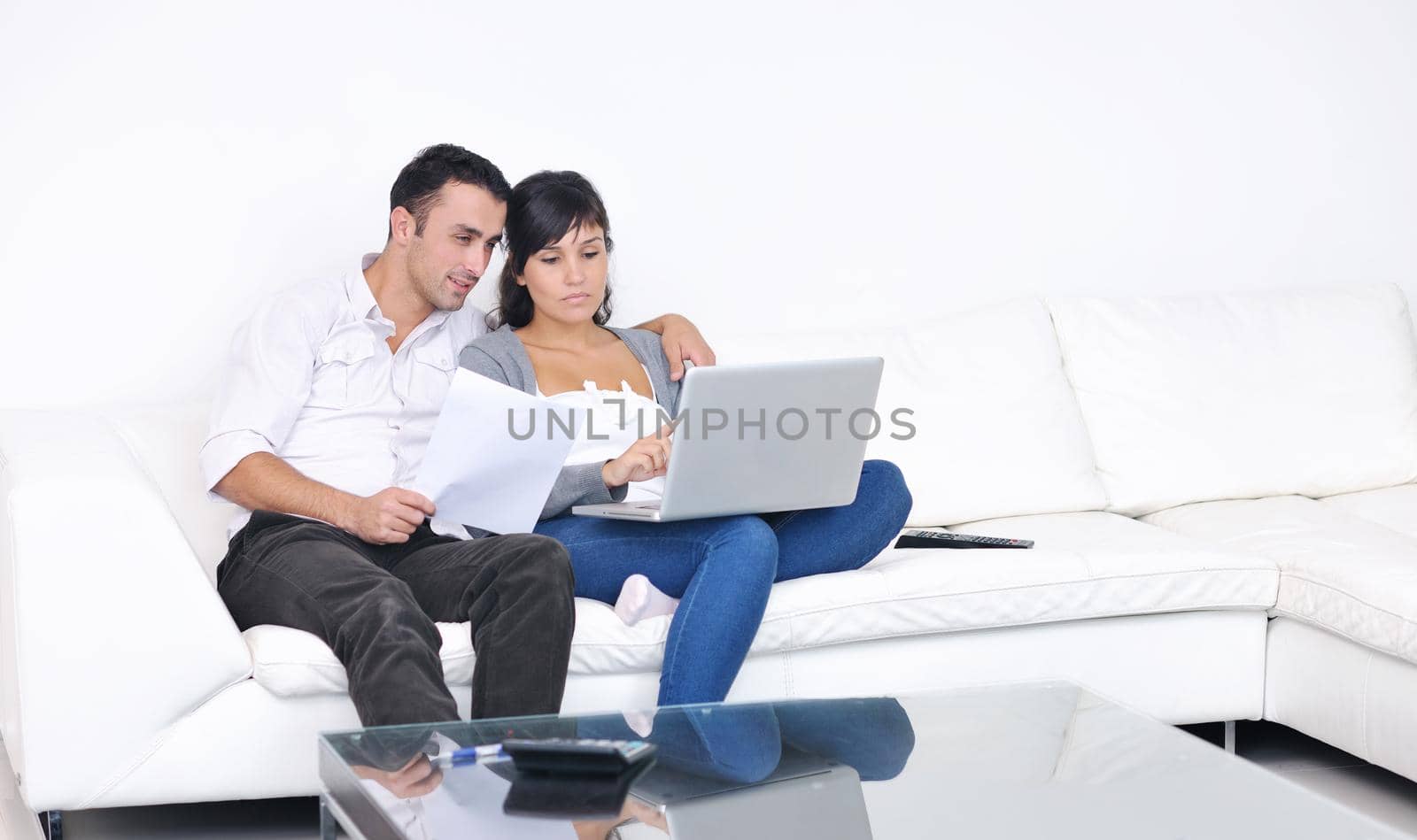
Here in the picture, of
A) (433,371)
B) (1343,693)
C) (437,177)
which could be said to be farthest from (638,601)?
(1343,693)

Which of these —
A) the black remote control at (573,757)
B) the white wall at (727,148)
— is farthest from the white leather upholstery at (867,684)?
the white wall at (727,148)

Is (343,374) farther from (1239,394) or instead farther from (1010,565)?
(1239,394)

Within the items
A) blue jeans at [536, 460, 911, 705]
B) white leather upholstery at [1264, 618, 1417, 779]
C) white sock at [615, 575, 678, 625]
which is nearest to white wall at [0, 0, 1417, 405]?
blue jeans at [536, 460, 911, 705]

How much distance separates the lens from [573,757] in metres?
1.33

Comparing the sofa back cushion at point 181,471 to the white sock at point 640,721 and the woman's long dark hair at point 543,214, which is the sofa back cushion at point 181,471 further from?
the white sock at point 640,721

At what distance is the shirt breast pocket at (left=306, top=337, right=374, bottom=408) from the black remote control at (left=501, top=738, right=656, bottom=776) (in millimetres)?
1080

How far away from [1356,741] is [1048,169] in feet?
5.03

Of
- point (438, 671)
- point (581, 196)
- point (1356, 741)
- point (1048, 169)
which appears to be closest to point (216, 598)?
point (438, 671)

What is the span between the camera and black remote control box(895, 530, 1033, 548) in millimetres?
2344

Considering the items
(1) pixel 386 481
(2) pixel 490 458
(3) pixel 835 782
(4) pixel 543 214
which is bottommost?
(3) pixel 835 782

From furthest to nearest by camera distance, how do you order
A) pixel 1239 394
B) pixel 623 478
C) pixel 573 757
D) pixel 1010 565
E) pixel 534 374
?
pixel 1239 394
pixel 534 374
pixel 1010 565
pixel 623 478
pixel 573 757

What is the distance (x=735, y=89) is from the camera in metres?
2.98

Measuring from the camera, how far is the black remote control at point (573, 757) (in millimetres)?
1327

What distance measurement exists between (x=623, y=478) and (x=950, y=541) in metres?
0.63
